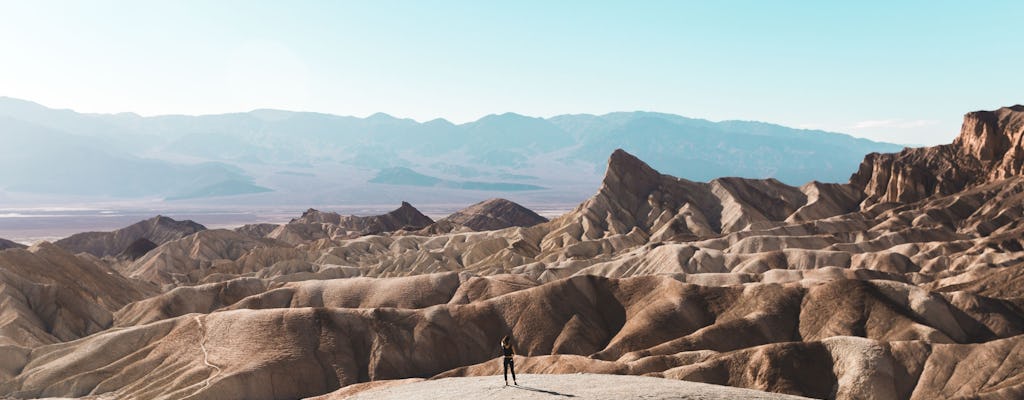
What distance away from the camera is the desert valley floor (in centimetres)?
6438

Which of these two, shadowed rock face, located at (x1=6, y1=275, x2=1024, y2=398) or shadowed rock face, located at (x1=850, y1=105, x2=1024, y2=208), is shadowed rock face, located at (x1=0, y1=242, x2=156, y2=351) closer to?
shadowed rock face, located at (x1=6, y1=275, x2=1024, y2=398)

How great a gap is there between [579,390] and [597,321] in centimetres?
4564

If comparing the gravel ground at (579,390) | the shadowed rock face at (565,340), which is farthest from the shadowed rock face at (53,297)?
the gravel ground at (579,390)

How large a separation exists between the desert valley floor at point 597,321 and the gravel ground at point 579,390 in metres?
0.41

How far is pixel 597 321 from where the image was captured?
88.0 metres

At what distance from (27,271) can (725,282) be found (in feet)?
316

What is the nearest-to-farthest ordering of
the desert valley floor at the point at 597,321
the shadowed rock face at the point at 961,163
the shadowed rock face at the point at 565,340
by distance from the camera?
the desert valley floor at the point at 597,321
the shadowed rock face at the point at 565,340
the shadowed rock face at the point at 961,163

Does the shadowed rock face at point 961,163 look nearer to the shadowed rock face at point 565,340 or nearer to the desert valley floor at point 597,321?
the desert valley floor at point 597,321

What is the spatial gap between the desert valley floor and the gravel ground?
0.41 m

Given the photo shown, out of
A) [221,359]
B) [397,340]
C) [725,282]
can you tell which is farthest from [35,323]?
[725,282]

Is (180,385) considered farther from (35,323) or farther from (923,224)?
(923,224)

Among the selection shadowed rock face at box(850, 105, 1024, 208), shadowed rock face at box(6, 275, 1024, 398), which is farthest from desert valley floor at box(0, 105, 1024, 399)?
shadowed rock face at box(850, 105, 1024, 208)

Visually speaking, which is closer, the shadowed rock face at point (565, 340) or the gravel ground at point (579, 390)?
the gravel ground at point (579, 390)

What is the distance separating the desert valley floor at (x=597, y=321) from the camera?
211 feet
